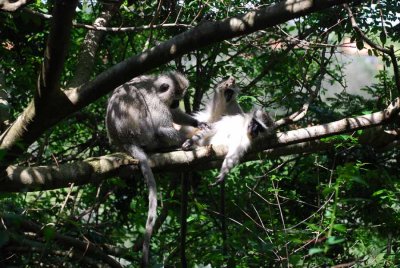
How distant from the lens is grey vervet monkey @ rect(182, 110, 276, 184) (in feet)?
16.6

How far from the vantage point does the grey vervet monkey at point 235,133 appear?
5.06 metres

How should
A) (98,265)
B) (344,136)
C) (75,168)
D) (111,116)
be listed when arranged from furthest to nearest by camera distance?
(111,116) → (98,265) → (344,136) → (75,168)

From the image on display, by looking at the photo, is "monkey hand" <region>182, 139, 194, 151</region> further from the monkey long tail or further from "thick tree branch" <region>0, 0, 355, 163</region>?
"thick tree branch" <region>0, 0, 355, 163</region>

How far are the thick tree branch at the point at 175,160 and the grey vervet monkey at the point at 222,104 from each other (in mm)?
1282

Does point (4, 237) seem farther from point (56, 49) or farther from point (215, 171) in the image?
point (215, 171)

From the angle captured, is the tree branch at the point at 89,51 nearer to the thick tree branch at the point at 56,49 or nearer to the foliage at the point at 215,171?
the foliage at the point at 215,171

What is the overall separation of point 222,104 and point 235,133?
0.91 meters

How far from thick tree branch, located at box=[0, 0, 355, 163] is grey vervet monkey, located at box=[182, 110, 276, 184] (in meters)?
1.65

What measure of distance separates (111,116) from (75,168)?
60.3 inches

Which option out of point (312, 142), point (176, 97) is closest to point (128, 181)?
point (176, 97)

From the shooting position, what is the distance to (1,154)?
2.31 meters

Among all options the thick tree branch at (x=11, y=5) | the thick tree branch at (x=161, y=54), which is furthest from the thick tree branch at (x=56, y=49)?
the thick tree branch at (x=11, y=5)

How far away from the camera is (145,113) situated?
226 inches

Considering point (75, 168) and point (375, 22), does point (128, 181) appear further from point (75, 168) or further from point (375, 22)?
point (375, 22)
